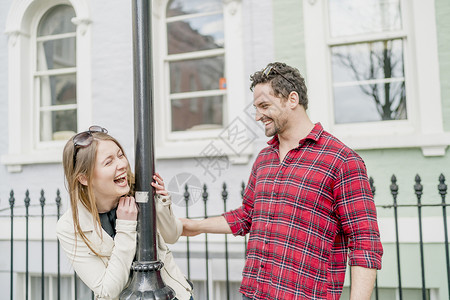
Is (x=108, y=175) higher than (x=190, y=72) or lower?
lower

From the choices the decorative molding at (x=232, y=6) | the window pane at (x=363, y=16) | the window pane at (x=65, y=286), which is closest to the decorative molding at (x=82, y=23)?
the decorative molding at (x=232, y=6)

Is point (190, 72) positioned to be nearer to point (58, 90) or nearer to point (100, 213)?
point (58, 90)

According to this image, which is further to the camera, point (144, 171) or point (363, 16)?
point (363, 16)

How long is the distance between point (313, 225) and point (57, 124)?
487 cm

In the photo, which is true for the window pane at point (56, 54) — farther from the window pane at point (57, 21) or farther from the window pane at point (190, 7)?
the window pane at point (190, 7)

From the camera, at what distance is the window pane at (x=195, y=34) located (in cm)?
502

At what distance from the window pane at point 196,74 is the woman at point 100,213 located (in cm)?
339

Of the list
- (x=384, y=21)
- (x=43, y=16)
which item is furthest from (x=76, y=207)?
(x=43, y=16)

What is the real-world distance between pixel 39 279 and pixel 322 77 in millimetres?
4657

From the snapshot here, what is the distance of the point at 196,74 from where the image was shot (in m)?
5.12

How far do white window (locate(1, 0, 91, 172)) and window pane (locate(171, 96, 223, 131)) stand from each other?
1.37 meters

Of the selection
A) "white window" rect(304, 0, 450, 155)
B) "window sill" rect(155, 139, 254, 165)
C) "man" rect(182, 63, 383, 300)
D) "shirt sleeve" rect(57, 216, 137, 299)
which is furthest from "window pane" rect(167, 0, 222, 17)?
"shirt sleeve" rect(57, 216, 137, 299)

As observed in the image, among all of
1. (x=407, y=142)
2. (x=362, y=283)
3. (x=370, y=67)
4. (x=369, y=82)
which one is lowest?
(x=362, y=283)

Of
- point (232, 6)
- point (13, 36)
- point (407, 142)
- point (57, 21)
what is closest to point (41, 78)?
point (13, 36)
